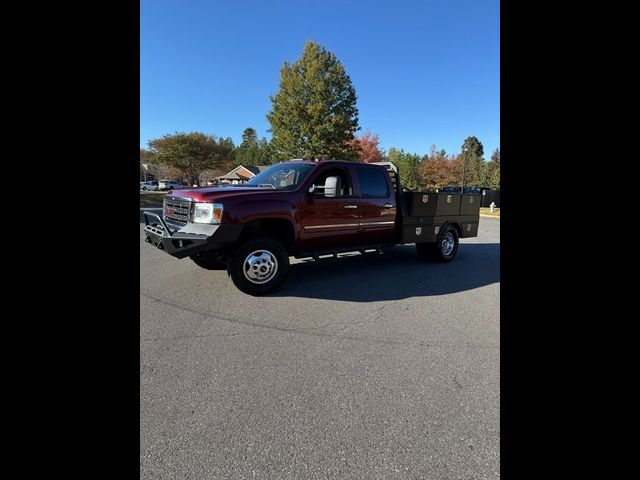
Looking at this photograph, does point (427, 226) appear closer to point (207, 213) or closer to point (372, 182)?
point (372, 182)

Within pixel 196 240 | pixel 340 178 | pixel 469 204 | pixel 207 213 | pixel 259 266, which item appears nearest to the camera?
pixel 196 240

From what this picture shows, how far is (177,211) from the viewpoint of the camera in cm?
492

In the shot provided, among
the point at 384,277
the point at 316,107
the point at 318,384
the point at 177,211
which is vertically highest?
the point at 316,107

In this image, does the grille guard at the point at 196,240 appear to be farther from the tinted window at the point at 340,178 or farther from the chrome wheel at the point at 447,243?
the chrome wheel at the point at 447,243

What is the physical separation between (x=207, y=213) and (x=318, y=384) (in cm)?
273

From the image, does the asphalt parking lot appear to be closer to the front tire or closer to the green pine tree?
the front tire

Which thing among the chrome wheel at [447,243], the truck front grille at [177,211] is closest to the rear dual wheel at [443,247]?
the chrome wheel at [447,243]

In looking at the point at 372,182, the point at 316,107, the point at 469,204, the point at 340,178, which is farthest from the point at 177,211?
the point at 316,107

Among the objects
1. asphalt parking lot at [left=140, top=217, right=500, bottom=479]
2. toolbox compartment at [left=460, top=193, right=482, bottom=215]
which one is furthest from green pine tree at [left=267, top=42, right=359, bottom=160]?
asphalt parking lot at [left=140, top=217, right=500, bottom=479]

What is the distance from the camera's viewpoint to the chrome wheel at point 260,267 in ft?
15.3
